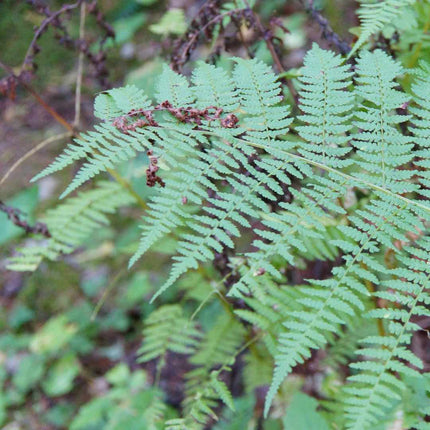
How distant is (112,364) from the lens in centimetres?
318

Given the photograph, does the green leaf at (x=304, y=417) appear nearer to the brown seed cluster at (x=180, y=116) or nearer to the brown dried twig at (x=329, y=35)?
the brown seed cluster at (x=180, y=116)

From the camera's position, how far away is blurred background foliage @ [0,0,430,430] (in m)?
2.13

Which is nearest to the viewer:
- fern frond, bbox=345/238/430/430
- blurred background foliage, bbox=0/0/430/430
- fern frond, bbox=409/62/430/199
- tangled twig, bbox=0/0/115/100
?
fern frond, bbox=345/238/430/430

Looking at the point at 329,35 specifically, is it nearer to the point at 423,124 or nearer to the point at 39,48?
the point at 423,124

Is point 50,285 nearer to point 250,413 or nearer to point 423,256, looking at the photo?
point 250,413

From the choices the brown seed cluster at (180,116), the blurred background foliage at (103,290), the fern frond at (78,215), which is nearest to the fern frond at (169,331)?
the blurred background foliage at (103,290)

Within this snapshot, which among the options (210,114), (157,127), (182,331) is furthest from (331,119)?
(182,331)

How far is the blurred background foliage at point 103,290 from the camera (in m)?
2.13

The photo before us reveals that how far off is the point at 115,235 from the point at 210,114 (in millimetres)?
2409

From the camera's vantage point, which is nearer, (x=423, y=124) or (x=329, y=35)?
(x=423, y=124)

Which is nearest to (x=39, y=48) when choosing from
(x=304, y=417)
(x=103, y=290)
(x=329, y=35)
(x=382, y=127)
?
(x=329, y=35)

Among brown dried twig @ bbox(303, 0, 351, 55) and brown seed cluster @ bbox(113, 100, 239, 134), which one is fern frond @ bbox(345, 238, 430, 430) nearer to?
brown seed cluster @ bbox(113, 100, 239, 134)

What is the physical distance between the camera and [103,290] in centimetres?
341

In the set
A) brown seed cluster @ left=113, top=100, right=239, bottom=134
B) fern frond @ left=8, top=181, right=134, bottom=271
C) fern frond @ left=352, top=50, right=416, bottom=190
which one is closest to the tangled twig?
fern frond @ left=8, top=181, right=134, bottom=271
